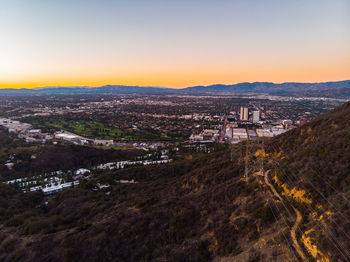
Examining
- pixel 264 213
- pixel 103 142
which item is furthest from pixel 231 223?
pixel 103 142

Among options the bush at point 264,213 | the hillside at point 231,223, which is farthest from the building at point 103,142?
the bush at point 264,213

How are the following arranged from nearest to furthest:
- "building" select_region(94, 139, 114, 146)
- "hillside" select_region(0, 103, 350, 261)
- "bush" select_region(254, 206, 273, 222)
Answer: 1. "hillside" select_region(0, 103, 350, 261)
2. "bush" select_region(254, 206, 273, 222)
3. "building" select_region(94, 139, 114, 146)

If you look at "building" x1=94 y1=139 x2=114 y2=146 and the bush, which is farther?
"building" x1=94 y1=139 x2=114 y2=146

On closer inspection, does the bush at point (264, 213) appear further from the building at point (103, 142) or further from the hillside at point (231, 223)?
the building at point (103, 142)

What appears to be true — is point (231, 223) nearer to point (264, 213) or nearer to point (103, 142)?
point (264, 213)

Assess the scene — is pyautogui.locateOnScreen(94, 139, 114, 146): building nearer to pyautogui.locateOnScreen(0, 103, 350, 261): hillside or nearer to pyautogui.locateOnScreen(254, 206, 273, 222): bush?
pyautogui.locateOnScreen(0, 103, 350, 261): hillside

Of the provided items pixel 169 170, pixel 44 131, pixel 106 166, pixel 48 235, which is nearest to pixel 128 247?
pixel 48 235

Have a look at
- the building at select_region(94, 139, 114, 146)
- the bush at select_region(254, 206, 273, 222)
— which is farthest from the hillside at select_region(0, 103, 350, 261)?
the building at select_region(94, 139, 114, 146)

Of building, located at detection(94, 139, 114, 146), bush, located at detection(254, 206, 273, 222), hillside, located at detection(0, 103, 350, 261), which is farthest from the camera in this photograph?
building, located at detection(94, 139, 114, 146)

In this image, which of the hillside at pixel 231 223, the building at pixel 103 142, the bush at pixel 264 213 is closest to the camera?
the hillside at pixel 231 223
